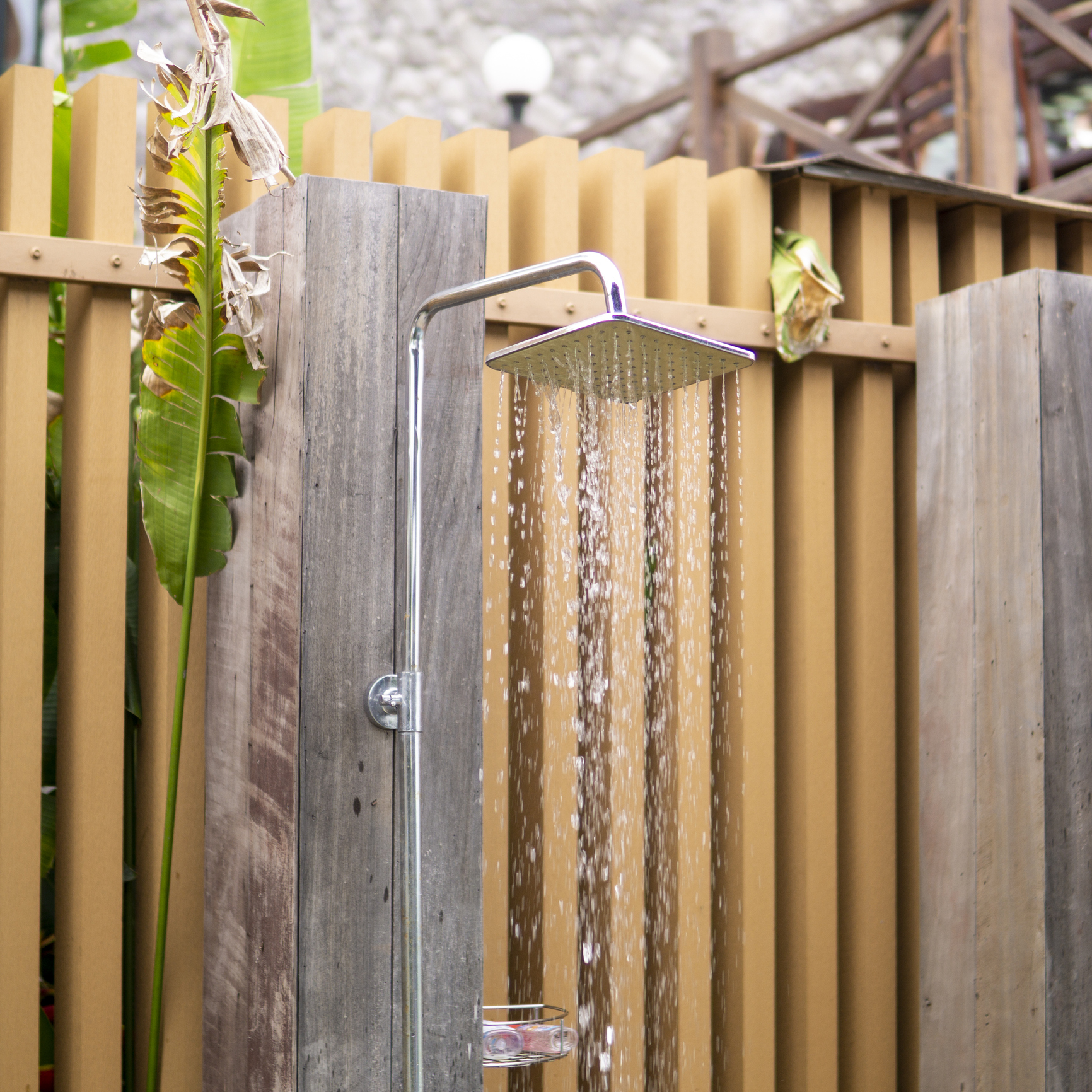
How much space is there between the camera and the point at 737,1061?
277cm

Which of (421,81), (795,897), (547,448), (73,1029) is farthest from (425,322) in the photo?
(421,81)

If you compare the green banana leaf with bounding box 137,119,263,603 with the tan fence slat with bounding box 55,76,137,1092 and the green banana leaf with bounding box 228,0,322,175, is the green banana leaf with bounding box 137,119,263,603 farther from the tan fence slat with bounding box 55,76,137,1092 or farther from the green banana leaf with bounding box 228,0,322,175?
the green banana leaf with bounding box 228,0,322,175

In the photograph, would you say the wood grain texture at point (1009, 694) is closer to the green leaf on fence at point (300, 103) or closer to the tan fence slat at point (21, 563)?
the green leaf on fence at point (300, 103)

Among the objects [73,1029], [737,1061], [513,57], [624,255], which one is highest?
[513,57]

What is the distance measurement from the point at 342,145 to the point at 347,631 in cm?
115

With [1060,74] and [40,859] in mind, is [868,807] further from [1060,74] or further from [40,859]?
[1060,74]

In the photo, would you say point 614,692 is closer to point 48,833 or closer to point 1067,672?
point 1067,672

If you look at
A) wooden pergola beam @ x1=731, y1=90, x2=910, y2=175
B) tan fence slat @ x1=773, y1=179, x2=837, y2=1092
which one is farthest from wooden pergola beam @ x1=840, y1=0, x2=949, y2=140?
tan fence slat @ x1=773, y1=179, x2=837, y2=1092

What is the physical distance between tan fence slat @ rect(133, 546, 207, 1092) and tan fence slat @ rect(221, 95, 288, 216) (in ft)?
2.36

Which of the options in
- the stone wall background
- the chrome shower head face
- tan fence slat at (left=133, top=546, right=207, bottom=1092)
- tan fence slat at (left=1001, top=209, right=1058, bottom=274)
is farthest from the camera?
the stone wall background

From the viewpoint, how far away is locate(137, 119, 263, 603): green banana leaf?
195 centimetres

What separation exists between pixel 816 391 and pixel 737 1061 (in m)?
1.57

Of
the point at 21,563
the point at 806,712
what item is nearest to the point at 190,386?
the point at 21,563

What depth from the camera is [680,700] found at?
2.75 meters
